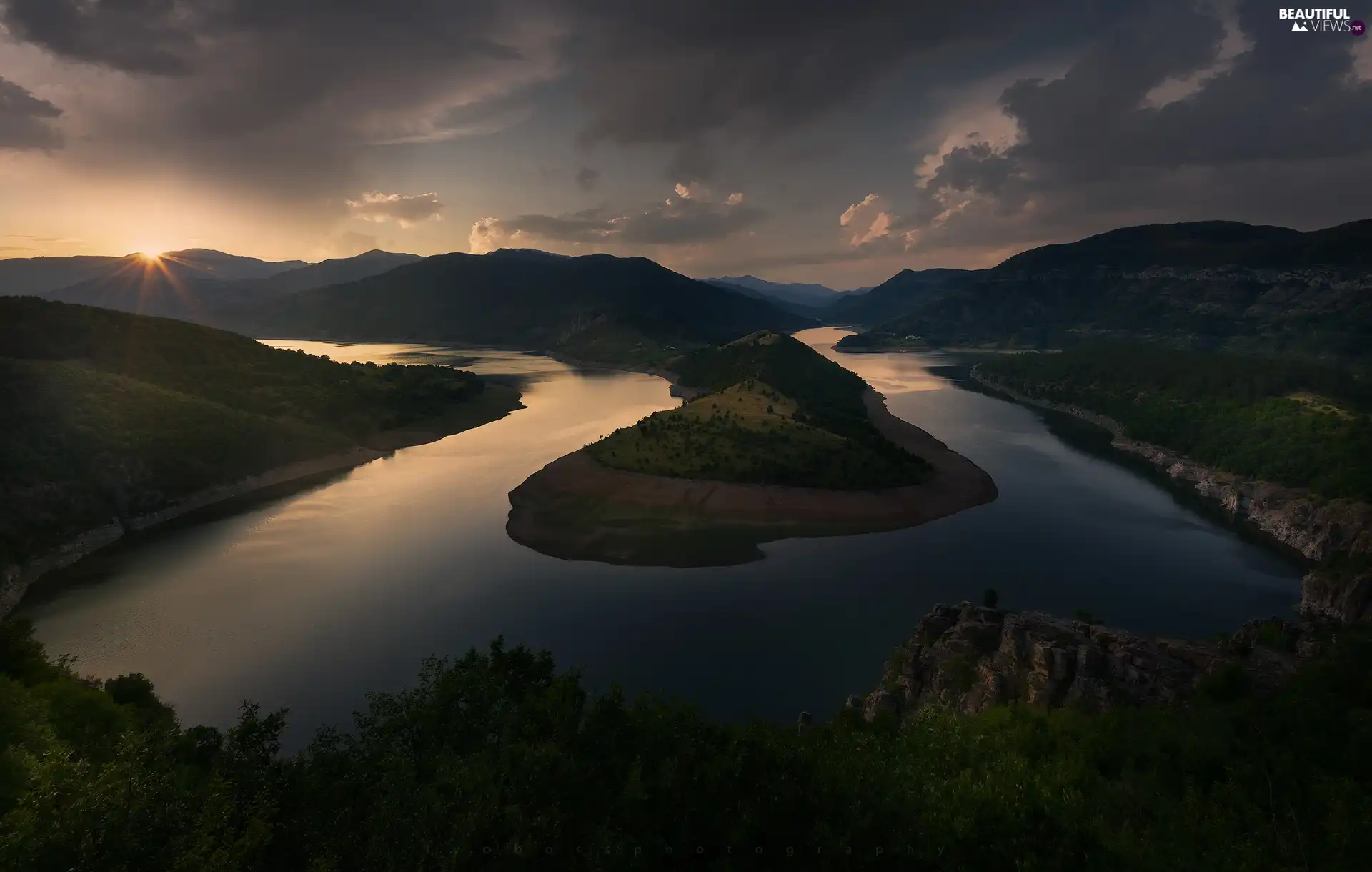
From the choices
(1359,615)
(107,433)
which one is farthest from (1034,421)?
(107,433)

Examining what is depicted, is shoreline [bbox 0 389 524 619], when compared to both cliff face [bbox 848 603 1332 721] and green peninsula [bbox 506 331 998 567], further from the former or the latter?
cliff face [bbox 848 603 1332 721]

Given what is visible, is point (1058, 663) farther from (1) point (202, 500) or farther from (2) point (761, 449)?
(1) point (202, 500)

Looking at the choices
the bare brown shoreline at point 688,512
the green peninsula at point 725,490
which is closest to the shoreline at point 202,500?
the green peninsula at point 725,490

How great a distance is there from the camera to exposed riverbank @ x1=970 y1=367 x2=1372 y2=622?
6119 centimetres

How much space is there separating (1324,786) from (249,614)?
76.2 meters

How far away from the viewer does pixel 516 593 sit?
66188mm

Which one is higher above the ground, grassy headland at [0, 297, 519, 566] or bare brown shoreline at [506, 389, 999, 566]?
grassy headland at [0, 297, 519, 566]

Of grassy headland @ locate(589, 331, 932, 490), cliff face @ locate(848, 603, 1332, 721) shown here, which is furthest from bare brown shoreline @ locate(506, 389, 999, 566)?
cliff face @ locate(848, 603, 1332, 721)

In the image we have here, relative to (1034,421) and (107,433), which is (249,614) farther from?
(1034,421)

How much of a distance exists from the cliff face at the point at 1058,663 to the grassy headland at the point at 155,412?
92.4 m

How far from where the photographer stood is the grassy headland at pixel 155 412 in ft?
269

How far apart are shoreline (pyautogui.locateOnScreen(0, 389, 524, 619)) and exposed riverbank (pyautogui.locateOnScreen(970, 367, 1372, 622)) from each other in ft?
426

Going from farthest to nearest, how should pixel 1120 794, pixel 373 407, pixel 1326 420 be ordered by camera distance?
pixel 373 407 → pixel 1326 420 → pixel 1120 794

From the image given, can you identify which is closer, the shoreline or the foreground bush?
the foreground bush
